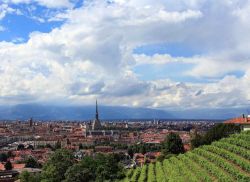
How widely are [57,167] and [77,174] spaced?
19.9 ft

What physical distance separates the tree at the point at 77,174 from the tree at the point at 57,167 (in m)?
3.31

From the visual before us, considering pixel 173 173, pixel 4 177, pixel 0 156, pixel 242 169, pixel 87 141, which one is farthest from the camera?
pixel 87 141

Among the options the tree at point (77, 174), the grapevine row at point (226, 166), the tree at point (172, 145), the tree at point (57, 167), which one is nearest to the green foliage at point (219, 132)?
the tree at point (172, 145)

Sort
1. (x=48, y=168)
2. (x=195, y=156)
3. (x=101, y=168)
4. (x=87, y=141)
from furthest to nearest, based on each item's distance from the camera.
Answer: (x=87, y=141), (x=48, y=168), (x=101, y=168), (x=195, y=156)

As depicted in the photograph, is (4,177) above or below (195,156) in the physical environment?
below

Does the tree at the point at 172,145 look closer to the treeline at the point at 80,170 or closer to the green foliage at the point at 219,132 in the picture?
the green foliage at the point at 219,132

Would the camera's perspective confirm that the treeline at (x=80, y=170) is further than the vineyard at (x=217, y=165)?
Yes

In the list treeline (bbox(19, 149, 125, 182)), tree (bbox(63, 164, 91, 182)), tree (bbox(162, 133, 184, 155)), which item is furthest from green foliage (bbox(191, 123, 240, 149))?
tree (bbox(63, 164, 91, 182))

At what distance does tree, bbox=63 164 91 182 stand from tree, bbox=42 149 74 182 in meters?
3.31

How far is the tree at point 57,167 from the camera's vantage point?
41281 mm

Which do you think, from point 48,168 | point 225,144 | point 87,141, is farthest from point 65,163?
point 87,141

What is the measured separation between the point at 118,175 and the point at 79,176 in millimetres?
3928

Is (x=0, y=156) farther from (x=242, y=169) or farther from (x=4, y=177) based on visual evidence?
(x=242, y=169)

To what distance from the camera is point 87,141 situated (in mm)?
164875
